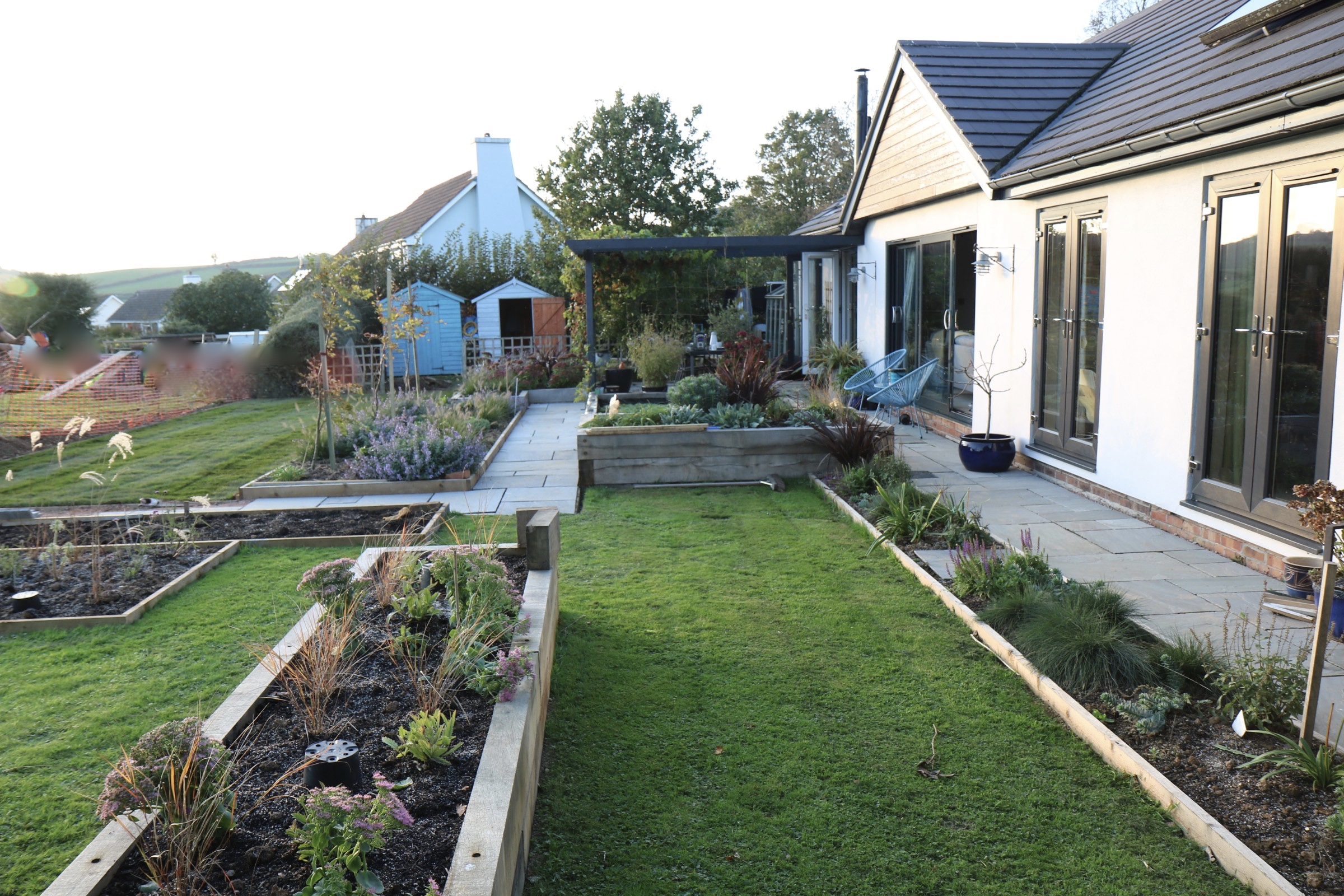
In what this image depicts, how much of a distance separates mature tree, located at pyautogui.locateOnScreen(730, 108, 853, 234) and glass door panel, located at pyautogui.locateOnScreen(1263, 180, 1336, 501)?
3782 centimetres

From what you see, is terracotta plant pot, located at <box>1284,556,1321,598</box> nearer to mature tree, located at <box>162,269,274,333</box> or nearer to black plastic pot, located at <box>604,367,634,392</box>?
black plastic pot, located at <box>604,367,634,392</box>

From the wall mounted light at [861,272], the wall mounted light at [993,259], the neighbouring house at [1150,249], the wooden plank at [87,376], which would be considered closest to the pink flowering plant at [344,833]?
the neighbouring house at [1150,249]

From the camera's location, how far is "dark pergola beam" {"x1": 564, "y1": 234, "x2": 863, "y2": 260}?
13195mm

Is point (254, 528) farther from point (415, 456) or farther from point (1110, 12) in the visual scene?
point (1110, 12)

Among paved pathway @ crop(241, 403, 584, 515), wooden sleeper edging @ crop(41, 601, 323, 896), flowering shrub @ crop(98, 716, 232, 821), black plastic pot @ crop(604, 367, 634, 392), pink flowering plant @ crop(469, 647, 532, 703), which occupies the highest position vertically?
black plastic pot @ crop(604, 367, 634, 392)

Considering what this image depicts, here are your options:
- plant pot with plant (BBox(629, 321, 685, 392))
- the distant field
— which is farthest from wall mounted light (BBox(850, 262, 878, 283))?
the distant field

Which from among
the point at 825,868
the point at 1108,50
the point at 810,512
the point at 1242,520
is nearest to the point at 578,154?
the point at 1108,50

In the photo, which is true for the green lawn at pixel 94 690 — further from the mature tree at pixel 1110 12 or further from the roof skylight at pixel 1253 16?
the mature tree at pixel 1110 12

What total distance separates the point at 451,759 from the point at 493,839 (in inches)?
24.7

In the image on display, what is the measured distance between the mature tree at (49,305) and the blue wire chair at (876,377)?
17856mm

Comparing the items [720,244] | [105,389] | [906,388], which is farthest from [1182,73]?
[105,389]

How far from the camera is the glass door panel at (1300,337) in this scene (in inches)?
184

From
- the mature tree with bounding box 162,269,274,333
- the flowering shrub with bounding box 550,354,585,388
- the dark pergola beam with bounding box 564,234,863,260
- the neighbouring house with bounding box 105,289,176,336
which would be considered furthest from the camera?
the neighbouring house with bounding box 105,289,176,336

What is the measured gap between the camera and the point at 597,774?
10.6ft
